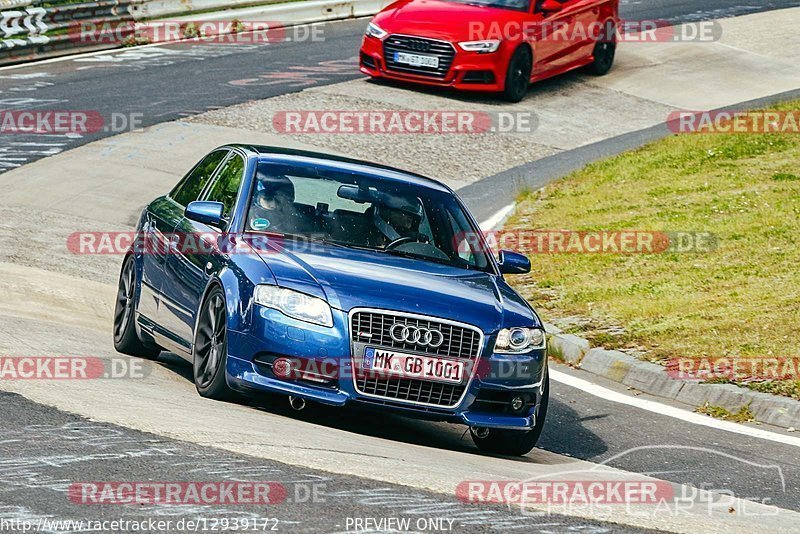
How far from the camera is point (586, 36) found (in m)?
25.2

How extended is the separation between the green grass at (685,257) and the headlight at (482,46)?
321 centimetres

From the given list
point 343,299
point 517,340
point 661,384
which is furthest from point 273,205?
point 661,384

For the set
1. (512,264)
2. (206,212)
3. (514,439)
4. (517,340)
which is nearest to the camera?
(517,340)

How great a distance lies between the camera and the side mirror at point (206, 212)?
29.7ft

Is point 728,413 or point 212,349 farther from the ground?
point 212,349

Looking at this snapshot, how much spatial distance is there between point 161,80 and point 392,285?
1539 cm

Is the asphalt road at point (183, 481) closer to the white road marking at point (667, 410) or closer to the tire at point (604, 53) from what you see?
the white road marking at point (667, 410)

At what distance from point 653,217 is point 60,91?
937 centimetres

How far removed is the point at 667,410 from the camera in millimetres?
10445

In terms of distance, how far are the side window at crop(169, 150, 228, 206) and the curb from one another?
304 centimetres

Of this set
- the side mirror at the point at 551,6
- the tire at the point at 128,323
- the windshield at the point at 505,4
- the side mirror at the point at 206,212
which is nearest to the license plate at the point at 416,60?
the windshield at the point at 505,4

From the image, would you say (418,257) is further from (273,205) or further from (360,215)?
(273,205)

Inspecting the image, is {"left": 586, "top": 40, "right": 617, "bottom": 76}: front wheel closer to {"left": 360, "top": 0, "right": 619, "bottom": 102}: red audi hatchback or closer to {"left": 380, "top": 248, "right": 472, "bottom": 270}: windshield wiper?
{"left": 360, "top": 0, "right": 619, "bottom": 102}: red audi hatchback

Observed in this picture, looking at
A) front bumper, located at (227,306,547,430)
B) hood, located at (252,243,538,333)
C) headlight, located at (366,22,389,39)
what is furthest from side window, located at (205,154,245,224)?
headlight, located at (366,22,389,39)
